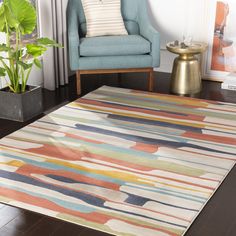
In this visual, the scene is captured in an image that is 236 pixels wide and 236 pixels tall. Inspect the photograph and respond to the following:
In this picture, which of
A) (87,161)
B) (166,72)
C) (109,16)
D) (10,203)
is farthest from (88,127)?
(166,72)

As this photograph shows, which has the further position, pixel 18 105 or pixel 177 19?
pixel 177 19

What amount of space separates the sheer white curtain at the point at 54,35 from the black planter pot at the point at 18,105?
69cm

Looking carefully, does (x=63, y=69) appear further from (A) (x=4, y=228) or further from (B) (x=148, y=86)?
(A) (x=4, y=228)

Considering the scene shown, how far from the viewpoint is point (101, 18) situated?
4688 mm

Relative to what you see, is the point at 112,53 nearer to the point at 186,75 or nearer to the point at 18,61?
the point at 186,75

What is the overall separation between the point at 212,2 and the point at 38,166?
2.65 meters

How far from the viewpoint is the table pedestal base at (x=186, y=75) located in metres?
4.49

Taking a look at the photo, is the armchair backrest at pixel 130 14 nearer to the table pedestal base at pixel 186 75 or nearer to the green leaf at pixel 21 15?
the table pedestal base at pixel 186 75

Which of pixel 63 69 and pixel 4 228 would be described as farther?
pixel 63 69

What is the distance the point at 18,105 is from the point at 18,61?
1.34ft

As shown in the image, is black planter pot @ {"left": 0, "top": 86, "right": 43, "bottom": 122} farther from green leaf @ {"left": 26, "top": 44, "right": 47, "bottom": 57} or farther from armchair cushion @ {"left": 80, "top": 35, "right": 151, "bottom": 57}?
armchair cushion @ {"left": 80, "top": 35, "right": 151, "bottom": 57}

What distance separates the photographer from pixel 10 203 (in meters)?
2.70

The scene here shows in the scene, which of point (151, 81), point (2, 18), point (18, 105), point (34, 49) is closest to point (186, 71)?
point (151, 81)

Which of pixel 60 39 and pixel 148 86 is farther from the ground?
pixel 60 39
